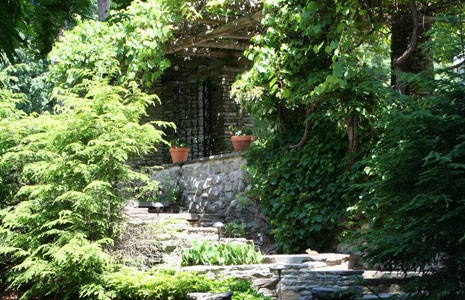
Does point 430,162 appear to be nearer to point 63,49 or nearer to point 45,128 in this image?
point 45,128

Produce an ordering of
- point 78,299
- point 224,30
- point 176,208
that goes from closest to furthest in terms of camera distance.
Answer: point 78,299 → point 224,30 → point 176,208

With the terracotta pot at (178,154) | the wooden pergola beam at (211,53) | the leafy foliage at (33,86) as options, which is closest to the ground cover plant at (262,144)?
the wooden pergola beam at (211,53)

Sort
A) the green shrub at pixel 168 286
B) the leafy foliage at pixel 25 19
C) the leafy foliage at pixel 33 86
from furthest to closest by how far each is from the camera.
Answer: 1. the leafy foliage at pixel 33 86
2. the green shrub at pixel 168 286
3. the leafy foliage at pixel 25 19

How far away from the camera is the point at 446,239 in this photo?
11.2 ft

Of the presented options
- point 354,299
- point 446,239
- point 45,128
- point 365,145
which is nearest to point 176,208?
point 45,128

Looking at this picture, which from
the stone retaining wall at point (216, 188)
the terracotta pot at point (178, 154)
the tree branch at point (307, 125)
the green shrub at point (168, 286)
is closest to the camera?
the green shrub at point (168, 286)

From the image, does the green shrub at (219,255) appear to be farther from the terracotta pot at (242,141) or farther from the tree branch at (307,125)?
the terracotta pot at (242,141)

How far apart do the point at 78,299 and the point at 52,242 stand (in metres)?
0.85

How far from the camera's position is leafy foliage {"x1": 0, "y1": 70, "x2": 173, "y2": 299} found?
618 centimetres

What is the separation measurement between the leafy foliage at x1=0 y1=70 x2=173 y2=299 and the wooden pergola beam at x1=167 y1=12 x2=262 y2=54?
7.66 feet

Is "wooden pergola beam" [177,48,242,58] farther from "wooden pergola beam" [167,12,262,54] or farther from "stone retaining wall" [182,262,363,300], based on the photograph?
"stone retaining wall" [182,262,363,300]

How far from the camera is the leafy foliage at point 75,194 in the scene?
6.18 m

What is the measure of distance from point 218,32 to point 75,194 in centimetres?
402

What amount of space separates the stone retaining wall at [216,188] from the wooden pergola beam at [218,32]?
2.09 metres
